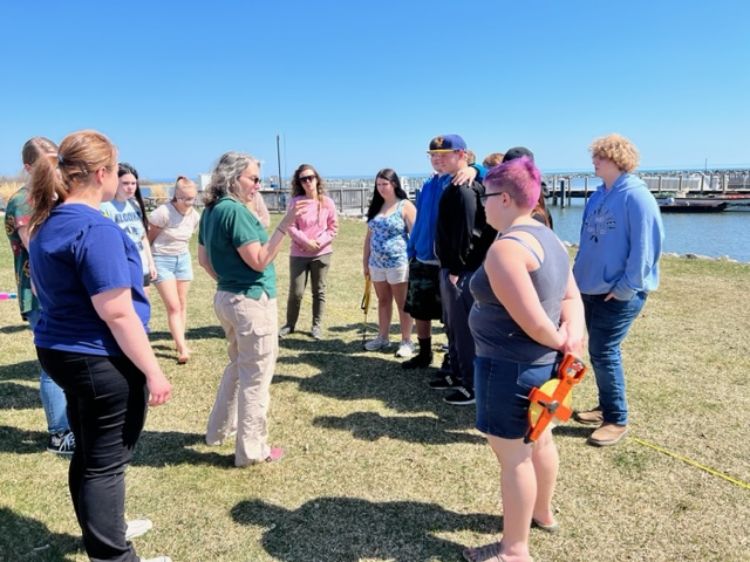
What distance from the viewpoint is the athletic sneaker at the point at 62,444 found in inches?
134

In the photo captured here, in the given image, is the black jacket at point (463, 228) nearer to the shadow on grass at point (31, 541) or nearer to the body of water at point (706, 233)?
the shadow on grass at point (31, 541)

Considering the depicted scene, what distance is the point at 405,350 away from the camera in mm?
5301

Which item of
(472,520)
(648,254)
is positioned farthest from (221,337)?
(648,254)

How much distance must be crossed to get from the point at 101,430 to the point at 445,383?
9.68ft

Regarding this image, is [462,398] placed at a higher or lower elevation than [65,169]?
lower

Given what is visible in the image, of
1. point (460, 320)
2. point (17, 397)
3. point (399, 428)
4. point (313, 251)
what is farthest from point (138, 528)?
point (313, 251)

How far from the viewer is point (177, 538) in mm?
2602

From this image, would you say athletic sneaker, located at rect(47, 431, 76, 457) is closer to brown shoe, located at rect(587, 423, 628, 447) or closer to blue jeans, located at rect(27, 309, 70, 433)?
blue jeans, located at rect(27, 309, 70, 433)

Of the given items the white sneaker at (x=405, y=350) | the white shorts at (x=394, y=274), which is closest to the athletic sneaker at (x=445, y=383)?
the white sneaker at (x=405, y=350)

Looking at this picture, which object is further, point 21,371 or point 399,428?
point 21,371

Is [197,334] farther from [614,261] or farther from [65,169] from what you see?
[614,261]

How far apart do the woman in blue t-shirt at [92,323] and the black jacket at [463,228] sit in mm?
2310

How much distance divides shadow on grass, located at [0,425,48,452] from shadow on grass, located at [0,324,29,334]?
2833 mm

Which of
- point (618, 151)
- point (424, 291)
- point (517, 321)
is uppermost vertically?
point (618, 151)
